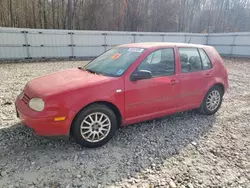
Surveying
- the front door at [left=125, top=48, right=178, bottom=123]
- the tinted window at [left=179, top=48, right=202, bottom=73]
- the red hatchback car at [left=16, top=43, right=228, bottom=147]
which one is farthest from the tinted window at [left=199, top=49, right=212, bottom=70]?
the front door at [left=125, top=48, right=178, bottom=123]

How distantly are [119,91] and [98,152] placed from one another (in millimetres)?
964

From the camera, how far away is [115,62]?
3.30 metres

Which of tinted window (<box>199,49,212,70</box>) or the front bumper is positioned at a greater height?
tinted window (<box>199,49,212,70</box>)

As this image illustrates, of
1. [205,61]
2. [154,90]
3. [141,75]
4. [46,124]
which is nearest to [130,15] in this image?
[205,61]

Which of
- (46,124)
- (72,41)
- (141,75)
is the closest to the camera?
(46,124)

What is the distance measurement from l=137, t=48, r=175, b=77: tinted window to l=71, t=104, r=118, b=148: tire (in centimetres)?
94

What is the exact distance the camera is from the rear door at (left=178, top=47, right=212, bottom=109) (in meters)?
3.56

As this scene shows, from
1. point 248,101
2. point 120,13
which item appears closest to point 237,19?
point 120,13

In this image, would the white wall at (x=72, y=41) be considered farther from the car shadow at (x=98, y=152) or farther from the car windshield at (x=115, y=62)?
the car windshield at (x=115, y=62)

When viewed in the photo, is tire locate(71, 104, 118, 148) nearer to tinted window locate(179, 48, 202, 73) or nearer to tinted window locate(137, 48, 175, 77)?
tinted window locate(137, 48, 175, 77)

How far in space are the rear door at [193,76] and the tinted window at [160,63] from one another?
0.76 ft

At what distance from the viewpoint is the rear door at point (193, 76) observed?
3.56m

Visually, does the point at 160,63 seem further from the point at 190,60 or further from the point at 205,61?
the point at 205,61

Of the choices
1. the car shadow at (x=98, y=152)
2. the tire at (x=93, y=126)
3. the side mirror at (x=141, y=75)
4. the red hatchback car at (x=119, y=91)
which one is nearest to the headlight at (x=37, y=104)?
the red hatchback car at (x=119, y=91)
